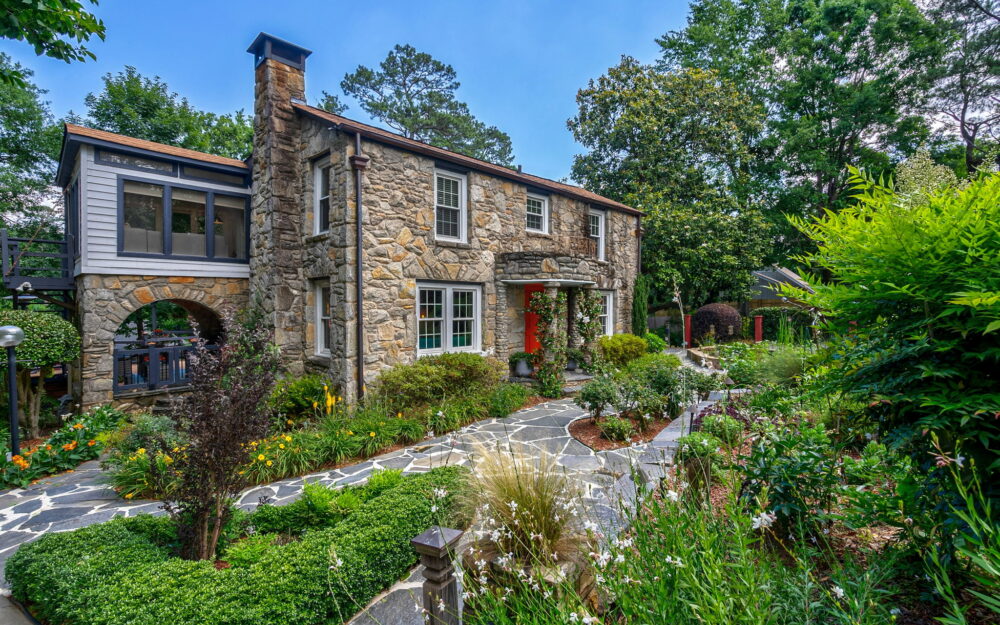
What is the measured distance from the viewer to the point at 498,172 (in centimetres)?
1037

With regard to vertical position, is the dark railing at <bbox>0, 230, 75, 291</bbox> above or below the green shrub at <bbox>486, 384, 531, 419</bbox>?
above

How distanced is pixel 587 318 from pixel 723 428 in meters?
7.60

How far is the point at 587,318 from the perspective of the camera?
1166 cm

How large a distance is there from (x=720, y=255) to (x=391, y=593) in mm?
16790

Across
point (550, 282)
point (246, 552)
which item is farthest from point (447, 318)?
point (246, 552)

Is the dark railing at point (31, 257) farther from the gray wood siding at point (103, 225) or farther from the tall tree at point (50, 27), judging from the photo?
the tall tree at point (50, 27)


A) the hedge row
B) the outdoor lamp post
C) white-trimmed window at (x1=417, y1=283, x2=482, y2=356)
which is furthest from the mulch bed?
the outdoor lamp post

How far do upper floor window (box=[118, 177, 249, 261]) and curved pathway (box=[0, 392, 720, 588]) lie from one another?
16.6ft

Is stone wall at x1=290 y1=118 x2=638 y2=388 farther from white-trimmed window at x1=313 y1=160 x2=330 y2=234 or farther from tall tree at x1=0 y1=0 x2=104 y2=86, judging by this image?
tall tree at x1=0 y1=0 x2=104 y2=86

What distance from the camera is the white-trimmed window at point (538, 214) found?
38.1 feet

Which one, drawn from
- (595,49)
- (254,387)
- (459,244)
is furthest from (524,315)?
(595,49)

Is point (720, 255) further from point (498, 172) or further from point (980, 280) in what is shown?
point (980, 280)

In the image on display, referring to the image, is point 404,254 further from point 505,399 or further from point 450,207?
point 505,399

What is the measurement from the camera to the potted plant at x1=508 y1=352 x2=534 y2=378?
10719 mm
